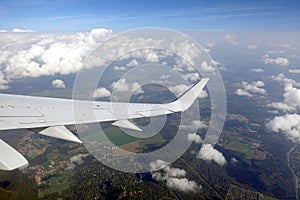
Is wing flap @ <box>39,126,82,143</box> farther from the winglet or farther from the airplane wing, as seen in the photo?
the winglet

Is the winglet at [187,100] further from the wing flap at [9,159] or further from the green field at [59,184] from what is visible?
the green field at [59,184]

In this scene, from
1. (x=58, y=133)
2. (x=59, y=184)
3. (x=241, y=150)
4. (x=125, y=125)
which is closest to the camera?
(x=58, y=133)

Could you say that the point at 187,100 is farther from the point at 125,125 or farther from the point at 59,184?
the point at 59,184

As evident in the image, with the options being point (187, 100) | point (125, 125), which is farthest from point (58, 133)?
point (187, 100)

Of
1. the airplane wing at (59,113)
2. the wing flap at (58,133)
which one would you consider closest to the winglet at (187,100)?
the airplane wing at (59,113)

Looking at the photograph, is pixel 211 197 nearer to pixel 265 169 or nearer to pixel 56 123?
pixel 265 169

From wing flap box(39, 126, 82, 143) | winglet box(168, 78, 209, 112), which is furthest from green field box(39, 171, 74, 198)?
wing flap box(39, 126, 82, 143)
